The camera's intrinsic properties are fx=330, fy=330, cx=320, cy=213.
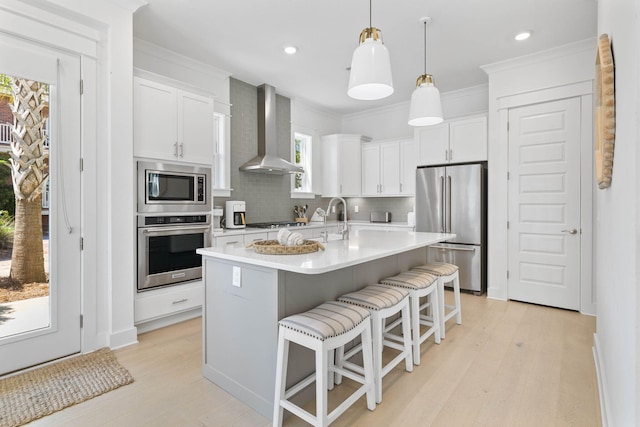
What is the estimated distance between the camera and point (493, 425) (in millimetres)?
1773

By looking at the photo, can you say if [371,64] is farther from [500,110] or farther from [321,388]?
[500,110]

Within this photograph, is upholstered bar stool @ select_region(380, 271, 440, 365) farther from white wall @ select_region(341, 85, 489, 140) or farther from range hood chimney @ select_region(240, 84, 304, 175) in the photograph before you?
white wall @ select_region(341, 85, 489, 140)

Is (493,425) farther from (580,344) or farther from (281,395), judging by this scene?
(580,344)

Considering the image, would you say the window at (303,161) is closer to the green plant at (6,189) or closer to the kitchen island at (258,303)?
the kitchen island at (258,303)

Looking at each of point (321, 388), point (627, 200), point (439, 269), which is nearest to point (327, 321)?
point (321, 388)

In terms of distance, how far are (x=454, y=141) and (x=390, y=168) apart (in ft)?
4.13

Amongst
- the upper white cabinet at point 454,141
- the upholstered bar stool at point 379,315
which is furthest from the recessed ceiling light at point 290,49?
the upholstered bar stool at point 379,315

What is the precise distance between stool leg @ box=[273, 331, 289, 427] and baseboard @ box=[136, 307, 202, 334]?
194cm

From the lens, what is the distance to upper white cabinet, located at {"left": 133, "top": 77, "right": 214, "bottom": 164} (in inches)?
118

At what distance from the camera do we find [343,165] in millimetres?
5832

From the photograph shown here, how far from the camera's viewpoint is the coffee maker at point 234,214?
13.7 ft

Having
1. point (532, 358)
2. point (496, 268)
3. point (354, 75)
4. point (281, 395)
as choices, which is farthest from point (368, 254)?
point (496, 268)

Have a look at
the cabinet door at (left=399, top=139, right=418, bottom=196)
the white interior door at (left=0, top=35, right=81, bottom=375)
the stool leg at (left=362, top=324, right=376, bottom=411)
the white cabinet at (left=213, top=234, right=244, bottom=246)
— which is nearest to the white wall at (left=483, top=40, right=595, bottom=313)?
the cabinet door at (left=399, top=139, right=418, bottom=196)

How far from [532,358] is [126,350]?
3.22 metres
